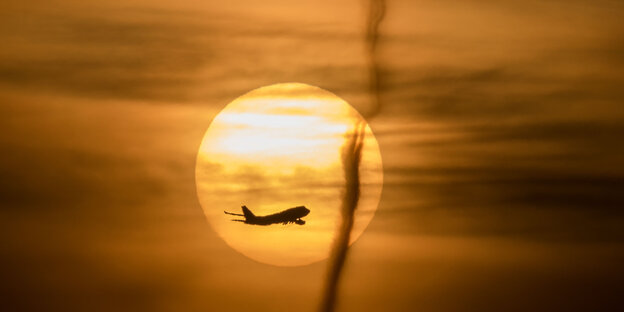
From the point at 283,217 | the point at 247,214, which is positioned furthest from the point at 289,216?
the point at 247,214

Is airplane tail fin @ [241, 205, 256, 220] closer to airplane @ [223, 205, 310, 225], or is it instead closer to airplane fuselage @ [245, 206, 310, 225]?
airplane @ [223, 205, 310, 225]

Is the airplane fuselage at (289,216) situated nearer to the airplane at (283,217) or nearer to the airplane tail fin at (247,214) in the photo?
the airplane at (283,217)

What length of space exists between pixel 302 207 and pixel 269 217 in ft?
7.70

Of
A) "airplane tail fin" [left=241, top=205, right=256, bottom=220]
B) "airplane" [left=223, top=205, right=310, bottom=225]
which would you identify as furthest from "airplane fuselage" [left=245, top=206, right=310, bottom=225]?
"airplane tail fin" [left=241, top=205, right=256, bottom=220]

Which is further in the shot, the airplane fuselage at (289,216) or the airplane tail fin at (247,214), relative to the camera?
the airplane tail fin at (247,214)

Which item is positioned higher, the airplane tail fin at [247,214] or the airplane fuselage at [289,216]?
the airplane tail fin at [247,214]

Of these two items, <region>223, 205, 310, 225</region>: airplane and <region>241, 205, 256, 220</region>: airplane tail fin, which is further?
<region>241, 205, 256, 220</region>: airplane tail fin

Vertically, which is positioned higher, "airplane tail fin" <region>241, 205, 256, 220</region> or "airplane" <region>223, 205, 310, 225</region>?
"airplane tail fin" <region>241, 205, 256, 220</region>

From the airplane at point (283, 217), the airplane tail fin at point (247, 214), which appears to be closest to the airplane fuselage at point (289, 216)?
the airplane at point (283, 217)

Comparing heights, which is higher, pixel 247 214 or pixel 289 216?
pixel 247 214

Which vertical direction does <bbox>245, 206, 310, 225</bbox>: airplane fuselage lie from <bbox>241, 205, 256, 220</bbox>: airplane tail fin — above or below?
below

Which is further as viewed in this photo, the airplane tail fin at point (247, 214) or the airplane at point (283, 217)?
the airplane tail fin at point (247, 214)

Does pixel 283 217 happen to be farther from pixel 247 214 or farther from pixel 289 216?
pixel 247 214

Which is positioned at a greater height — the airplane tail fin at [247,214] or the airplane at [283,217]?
the airplane tail fin at [247,214]
